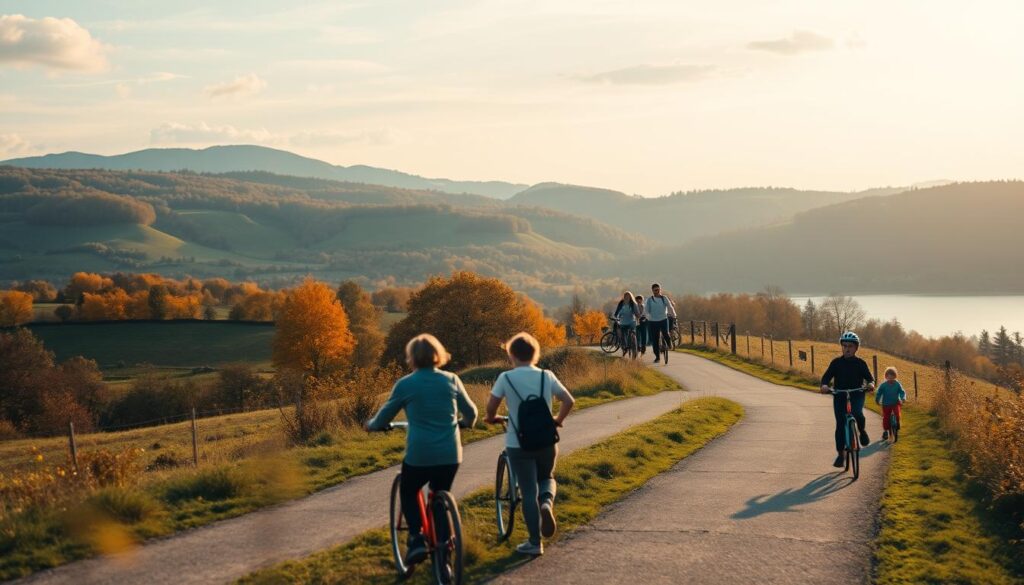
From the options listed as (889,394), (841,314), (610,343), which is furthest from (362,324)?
(889,394)

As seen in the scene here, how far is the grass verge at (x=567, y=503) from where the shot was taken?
27.6ft

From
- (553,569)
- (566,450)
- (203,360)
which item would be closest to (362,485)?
(566,450)

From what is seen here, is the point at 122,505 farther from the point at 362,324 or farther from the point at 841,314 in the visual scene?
the point at 841,314

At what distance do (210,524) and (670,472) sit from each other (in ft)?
22.8

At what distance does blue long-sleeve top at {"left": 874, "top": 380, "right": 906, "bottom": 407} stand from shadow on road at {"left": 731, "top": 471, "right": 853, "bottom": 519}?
459cm

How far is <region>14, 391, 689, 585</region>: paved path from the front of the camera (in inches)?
336

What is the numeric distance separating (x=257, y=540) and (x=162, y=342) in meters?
91.7

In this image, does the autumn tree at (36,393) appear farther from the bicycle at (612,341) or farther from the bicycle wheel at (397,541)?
the bicycle wheel at (397,541)

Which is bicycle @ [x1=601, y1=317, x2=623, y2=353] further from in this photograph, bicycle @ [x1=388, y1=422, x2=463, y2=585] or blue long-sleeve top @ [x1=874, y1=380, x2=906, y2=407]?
bicycle @ [x1=388, y1=422, x2=463, y2=585]

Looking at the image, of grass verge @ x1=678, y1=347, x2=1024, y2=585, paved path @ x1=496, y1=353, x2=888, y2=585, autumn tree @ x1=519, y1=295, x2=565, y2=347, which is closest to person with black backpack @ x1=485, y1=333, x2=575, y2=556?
paved path @ x1=496, y1=353, x2=888, y2=585

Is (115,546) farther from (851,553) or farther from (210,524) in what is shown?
(851,553)

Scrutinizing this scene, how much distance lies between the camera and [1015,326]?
537 feet

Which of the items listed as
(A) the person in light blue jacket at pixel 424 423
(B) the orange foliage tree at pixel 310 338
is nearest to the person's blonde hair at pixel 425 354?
(A) the person in light blue jacket at pixel 424 423

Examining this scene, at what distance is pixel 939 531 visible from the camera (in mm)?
10586
